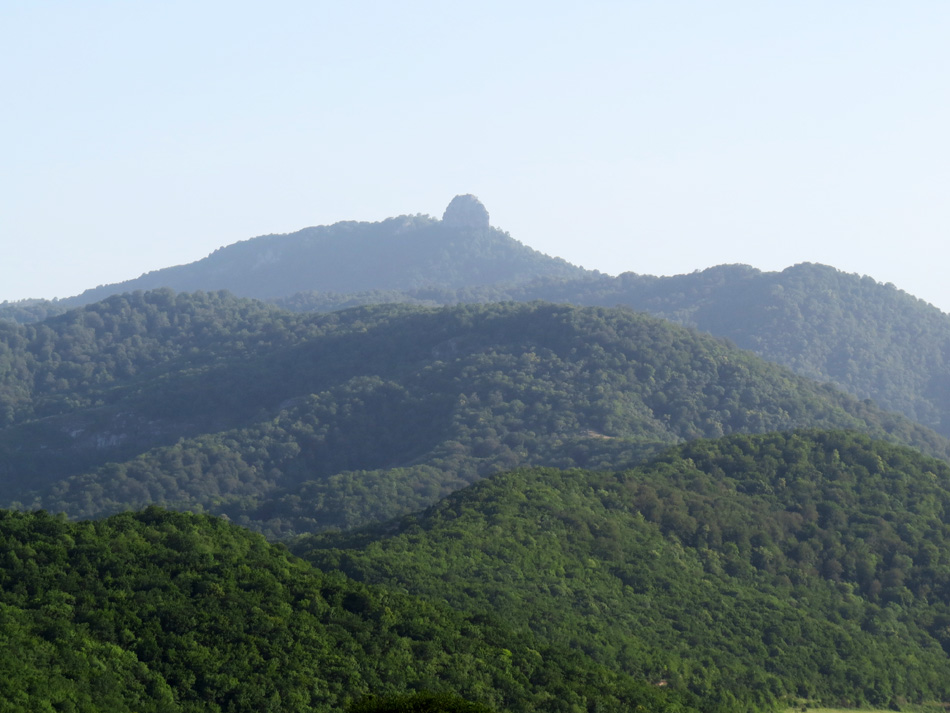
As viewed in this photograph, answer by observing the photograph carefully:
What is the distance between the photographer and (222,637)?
158 feet

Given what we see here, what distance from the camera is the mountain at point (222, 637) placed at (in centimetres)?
4353

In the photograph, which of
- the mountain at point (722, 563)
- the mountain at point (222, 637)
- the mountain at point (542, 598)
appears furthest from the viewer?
the mountain at point (722, 563)

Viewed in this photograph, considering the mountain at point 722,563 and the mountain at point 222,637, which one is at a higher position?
the mountain at point 222,637

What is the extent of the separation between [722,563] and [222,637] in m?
47.1

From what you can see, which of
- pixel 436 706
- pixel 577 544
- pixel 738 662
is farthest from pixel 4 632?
pixel 577 544

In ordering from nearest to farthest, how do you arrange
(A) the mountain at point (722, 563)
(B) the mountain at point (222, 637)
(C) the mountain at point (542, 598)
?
1. (B) the mountain at point (222, 637)
2. (C) the mountain at point (542, 598)
3. (A) the mountain at point (722, 563)

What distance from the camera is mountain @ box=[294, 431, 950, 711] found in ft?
225

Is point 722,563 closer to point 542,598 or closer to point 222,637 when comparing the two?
point 542,598

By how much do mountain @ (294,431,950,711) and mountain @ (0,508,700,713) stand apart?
5.87 metres

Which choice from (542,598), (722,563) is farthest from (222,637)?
(722,563)

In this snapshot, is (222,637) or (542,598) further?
(542,598)

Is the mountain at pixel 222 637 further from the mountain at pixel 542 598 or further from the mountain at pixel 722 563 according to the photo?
the mountain at pixel 722 563

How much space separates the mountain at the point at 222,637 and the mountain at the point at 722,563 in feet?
19.3

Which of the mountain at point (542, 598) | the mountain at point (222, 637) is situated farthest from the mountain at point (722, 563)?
the mountain at point (222, 637)
